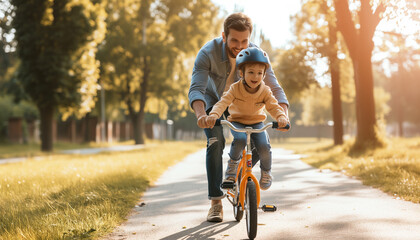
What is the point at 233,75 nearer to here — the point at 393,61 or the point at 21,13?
the point at 393,61

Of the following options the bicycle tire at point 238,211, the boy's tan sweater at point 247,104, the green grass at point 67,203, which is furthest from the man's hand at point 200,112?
the green grass at point 67,203

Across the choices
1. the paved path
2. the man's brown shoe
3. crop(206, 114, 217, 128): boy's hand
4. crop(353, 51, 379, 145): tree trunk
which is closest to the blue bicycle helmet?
crop(206, 114, 217, 128): boy's hand

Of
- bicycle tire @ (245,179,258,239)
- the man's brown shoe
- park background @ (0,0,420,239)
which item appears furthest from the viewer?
park background @ (0,0,420,239)

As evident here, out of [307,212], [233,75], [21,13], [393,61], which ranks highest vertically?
[21,13]

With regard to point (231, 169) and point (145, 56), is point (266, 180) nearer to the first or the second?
point (231, 169)

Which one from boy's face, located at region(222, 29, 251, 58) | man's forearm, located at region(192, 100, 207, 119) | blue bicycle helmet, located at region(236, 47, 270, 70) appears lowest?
man's forearm, located at region(192, 100, 207, 119)

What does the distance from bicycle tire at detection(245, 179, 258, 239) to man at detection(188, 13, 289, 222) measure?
84 cm

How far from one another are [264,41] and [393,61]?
1055cm

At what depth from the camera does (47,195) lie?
6.34m

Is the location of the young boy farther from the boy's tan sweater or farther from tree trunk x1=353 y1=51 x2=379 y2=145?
tree trunk x1=353 y1=51 x2=379 y2=145

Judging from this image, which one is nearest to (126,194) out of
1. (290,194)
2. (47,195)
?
(47,195)

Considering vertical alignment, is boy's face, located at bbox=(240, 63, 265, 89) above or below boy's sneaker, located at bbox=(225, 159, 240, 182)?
above

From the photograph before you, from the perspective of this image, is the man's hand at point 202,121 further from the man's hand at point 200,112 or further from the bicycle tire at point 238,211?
the bicycle tire at point 238,211

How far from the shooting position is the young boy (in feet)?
13.0
